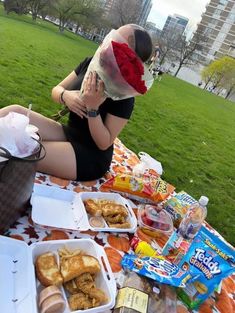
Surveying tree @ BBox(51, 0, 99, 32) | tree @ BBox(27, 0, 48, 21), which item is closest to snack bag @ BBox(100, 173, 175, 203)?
tree @ BBox(27, 0, 48, 21)

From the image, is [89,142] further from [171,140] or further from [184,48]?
[184,48]

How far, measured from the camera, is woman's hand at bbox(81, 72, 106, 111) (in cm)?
178

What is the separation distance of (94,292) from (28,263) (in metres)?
0.29

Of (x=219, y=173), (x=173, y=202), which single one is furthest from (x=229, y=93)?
(x=173, y=202)

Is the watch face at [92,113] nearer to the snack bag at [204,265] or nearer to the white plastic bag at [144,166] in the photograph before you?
the white plastic bag at [144,166]

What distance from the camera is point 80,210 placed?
1.78 metres

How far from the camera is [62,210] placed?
176cm

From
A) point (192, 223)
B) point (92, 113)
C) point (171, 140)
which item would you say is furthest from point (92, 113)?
point (171, 140)

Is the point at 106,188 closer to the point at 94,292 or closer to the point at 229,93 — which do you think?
the point at 94,292

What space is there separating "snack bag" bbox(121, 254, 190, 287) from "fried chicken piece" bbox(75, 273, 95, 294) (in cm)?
21

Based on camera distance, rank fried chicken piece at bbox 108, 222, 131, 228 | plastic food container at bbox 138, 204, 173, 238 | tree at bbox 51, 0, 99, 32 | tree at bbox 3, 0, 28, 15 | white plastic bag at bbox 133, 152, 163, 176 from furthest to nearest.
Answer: tree at bbox 51, 0, 99, 32, tree at bbox 3, 0, 28, 15, white plastic bag at bbox 133, 152, 163, 176, plastic food container at bbox 138, 204, 173, 238, fried chicken piece at bbox 108, 222, 131, 228

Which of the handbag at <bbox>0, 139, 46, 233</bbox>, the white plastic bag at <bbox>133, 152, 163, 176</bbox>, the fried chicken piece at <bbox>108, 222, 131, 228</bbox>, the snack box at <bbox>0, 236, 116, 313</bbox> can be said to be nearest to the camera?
the snack box at <bbox>0, 236, 116, 313</bbox>

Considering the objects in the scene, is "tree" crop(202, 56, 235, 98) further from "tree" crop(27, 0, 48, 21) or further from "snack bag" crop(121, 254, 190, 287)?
"snack bag" crop(121, 254, 190, 287)

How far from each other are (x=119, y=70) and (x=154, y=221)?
913mm
